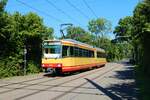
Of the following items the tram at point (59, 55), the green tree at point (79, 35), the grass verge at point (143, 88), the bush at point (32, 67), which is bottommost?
the grass verge at point (143, 88)

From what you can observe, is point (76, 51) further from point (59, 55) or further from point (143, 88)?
point (143, 88)

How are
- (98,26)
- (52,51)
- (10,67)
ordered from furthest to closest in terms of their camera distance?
(98,26) → (52,51) → (10,67)

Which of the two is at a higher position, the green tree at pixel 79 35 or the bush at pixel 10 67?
the green tree at pixel 79 35

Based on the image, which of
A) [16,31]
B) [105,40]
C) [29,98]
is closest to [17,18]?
[16,31]

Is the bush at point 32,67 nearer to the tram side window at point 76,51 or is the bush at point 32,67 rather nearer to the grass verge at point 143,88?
the tram side window at point 76,51

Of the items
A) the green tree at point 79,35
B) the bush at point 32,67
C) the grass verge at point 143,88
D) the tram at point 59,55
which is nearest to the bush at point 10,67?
the bush at point 32,67

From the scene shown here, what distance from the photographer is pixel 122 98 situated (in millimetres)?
15305

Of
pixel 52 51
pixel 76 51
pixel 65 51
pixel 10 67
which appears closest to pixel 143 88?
pixel 65 51

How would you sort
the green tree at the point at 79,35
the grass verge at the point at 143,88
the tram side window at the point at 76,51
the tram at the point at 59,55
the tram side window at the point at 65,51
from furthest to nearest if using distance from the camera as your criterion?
the green tree at the point at 79,35 < the tram side window at the point at 76,51 < the tram side window at the point at 65,51 < the tram at the point at 59,55 < the grass verge at the point at 143,88

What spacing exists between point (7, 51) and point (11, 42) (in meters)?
0.78

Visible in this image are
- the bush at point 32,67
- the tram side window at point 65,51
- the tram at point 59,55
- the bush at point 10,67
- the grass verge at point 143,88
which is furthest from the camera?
the bush at point 32,67

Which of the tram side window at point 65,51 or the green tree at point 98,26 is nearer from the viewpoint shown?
the tram side window at point 65,51

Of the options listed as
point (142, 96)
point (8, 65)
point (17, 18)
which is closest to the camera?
point (142, 96)

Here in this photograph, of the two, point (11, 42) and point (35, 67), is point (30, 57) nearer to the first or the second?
point (35, 67)
